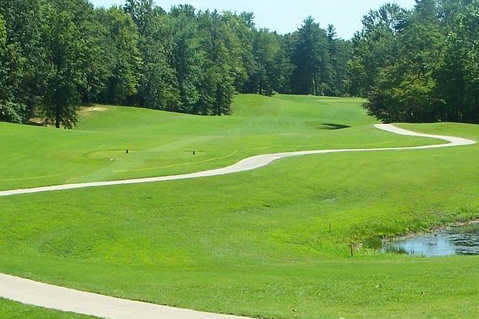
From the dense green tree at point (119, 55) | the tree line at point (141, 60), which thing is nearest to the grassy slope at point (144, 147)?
the tree line at point (141, 60)

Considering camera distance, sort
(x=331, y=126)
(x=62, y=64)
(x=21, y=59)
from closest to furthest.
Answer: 1. (x=21, y=59)
2. (x=62, y=64)
3. (x=331, y=126)

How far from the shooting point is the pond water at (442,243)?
25.2 meters

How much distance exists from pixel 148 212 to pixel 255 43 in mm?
132408

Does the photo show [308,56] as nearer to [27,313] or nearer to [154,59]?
[154,59]

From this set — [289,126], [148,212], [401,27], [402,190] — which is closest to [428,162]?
[402,190]

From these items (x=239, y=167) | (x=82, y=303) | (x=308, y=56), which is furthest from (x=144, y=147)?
(x=308, y=56)

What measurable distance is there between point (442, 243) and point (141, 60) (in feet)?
259

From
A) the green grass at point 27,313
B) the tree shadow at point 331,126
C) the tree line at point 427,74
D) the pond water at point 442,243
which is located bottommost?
the pond water at point 442,243

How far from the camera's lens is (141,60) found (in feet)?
330

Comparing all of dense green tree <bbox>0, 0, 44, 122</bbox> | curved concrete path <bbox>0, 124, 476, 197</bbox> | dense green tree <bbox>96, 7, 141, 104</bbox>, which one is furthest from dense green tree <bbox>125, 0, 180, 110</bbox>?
curved concrete path <bbox>0, 124, 476, 197</bbox>

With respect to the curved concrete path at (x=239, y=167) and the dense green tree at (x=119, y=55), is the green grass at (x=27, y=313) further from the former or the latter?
the dense green tree at (x=119, y=55)

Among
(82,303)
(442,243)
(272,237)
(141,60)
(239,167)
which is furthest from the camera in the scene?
(141,60)

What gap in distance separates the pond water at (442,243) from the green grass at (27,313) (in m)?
16.5

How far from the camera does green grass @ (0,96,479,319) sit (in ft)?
43.5
